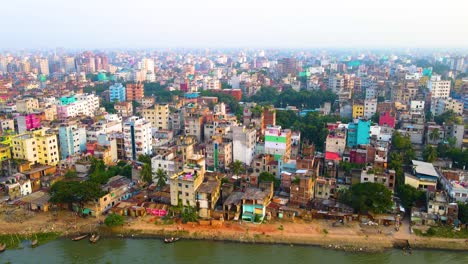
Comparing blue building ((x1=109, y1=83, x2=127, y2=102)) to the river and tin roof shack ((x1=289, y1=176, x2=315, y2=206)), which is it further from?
tin roof shack ((x1=289, y1=176, x2=315, y2=206))

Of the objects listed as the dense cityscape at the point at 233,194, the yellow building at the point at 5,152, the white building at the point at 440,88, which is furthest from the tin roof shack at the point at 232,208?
the white building at the point at 440,88

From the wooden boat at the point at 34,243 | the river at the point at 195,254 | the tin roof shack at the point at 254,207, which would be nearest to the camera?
the river at the point at 195,254

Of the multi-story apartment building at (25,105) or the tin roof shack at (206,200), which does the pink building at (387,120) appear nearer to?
the tin roof shack at (206,200)

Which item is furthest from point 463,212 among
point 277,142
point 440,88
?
point 440,88

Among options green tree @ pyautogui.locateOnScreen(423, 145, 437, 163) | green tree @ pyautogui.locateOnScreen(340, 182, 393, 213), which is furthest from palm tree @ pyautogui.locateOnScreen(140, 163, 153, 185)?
green tree @ pyautogui.locateOnScreen(423, 145, 437, 163)

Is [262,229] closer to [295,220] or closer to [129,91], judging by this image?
[295,220]

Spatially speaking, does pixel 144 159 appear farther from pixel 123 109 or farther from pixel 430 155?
pixel 123 109

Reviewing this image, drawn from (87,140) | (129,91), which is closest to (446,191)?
(87,140)
